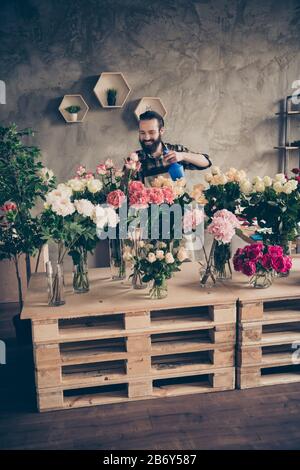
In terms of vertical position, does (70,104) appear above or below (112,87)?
below

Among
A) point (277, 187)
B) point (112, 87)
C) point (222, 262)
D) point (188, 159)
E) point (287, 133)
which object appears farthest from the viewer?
point (287, 133)

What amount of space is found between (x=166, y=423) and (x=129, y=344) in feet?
1.32

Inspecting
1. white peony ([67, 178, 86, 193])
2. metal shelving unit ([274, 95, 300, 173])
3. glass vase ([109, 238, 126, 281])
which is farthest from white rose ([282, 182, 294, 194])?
metal shelving unit ([274, 95, 300, 173])

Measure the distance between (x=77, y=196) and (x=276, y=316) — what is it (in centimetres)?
121

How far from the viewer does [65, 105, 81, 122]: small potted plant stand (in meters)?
4.48

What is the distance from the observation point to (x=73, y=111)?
4.48m

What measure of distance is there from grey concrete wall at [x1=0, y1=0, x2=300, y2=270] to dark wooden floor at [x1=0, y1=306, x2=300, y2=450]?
2.96 metres

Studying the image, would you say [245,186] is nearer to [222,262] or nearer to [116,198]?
[222,262]

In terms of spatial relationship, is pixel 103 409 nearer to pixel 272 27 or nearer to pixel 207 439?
pixel 207 439

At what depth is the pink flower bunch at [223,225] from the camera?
7.28ft

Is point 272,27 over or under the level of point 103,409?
over

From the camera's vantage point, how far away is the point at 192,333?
7.96 feet

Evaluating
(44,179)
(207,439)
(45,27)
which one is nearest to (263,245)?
(207,439)

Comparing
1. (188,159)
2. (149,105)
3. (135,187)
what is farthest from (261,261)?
(149,105)
